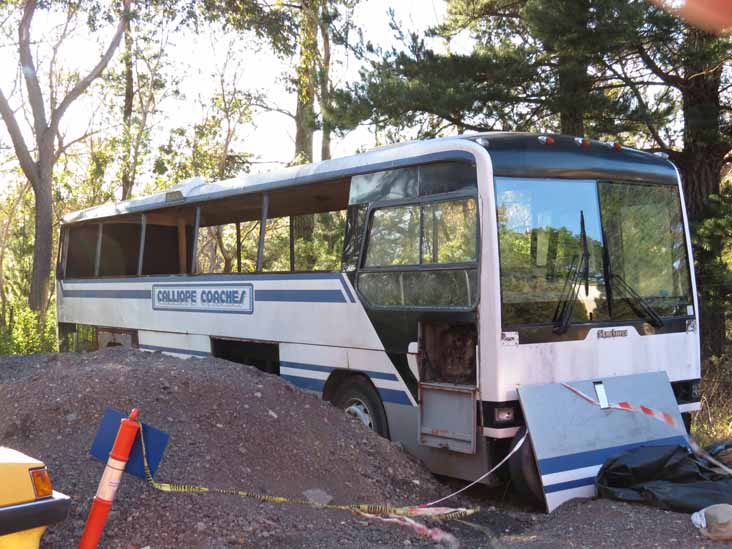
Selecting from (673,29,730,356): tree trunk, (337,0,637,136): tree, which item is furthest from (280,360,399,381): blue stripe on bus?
(673,29,730,356): tree trunk

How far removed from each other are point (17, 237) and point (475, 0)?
31691mm

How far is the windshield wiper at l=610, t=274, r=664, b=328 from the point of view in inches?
286

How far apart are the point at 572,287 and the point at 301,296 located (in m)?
2.97

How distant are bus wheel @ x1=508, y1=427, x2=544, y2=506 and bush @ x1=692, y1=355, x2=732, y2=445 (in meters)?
3.28

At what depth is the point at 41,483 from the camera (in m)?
3.72

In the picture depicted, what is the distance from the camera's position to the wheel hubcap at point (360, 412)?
7.89 meters

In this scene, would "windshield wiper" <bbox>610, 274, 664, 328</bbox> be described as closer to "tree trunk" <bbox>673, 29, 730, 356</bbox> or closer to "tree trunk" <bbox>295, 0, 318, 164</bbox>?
"tree trunk" <bbox>673, 29, 730, 356</bbox>

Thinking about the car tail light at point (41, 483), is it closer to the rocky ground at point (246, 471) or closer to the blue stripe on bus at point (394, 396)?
the rocky ground at point (246, 471)

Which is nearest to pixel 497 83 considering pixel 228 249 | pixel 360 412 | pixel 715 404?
pixel 228 249

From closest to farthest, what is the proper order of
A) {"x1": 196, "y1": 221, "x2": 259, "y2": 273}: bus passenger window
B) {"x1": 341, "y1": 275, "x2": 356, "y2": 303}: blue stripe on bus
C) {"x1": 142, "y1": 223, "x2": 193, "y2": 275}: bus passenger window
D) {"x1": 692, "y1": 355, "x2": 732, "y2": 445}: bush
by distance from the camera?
{"x1": 341, "y1": 275, "x2": 356, "y2": 303}: blue stripe on bus
{"x1": 692, "y1": 355, "x2": 732, "y2": 445}: bush
{"x1": 196, "y1": 221, "x2": 259, "y2": 273}: bus passenger window
{"x1": 142, "y1": 223, "x2": 193, "y2": 275}: bus passenger window

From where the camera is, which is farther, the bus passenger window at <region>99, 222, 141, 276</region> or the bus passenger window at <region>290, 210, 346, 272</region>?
the bus passenger window at <region>99, 222, 141, 276</region>

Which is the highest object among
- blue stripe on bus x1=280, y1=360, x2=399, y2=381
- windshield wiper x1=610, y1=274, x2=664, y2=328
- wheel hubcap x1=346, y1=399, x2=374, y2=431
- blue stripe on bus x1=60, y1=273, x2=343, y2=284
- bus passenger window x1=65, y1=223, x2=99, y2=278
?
bus passenger window x1=65, y1=223, x2=99, y2=278

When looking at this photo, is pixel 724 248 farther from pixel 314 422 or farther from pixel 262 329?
pixel 314 422

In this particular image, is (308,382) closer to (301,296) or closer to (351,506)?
(301,296)
